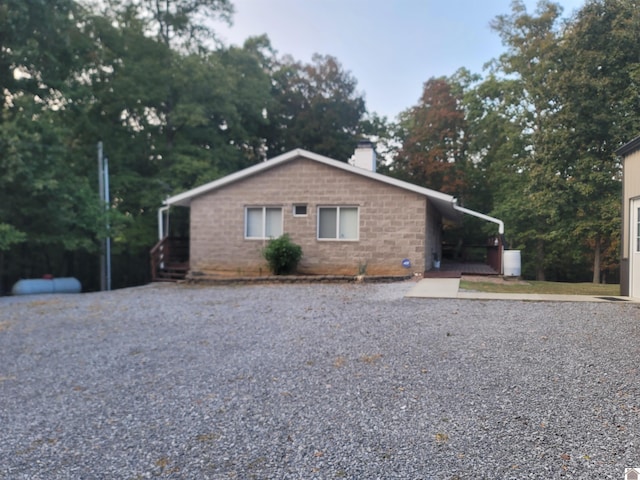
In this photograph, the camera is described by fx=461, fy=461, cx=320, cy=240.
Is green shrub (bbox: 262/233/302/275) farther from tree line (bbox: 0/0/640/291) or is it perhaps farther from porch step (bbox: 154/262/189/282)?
tree line (bbox: 0/0/640/291)

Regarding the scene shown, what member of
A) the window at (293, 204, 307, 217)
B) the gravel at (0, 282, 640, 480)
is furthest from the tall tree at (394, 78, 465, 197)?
the gravel at (0, 282, 640, 480)

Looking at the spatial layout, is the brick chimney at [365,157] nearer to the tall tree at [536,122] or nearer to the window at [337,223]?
the window at [337,223]

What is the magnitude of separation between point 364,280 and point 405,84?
67.3ft

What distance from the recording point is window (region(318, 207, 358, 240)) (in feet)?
47.2

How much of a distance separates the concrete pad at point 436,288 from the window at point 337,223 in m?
2.88

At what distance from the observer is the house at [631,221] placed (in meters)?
9.34

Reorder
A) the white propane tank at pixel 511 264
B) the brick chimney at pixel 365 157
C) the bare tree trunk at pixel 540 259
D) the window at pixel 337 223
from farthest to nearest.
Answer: the bare tree trunk at pixel 540 259, the brick chimney at pixel 365 157, the window at pixel 337 223, the white propane tank at pixel 511 264

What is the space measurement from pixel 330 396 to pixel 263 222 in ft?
36.0

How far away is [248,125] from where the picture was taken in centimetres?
2830

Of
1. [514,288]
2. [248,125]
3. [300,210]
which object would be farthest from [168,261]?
[248,125]

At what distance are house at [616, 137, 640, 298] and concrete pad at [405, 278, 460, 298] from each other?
350 centimetres

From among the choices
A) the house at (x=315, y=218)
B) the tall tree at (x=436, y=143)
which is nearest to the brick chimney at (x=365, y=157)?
the house at (x=315, y=218)

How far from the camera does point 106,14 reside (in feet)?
72.9

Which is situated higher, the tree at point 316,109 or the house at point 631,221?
the tree at point 316,109
